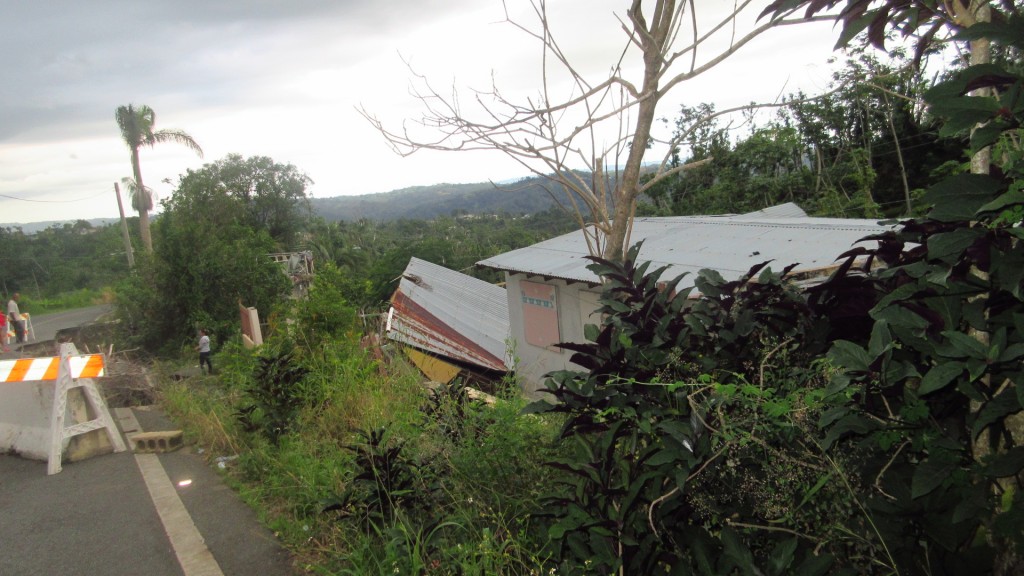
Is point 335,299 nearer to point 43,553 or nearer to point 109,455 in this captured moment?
point 109,455

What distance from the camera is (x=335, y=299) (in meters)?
7.18

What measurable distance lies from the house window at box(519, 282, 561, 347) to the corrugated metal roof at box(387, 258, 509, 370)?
0.83m

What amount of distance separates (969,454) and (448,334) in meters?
14.3

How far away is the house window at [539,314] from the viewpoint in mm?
13267

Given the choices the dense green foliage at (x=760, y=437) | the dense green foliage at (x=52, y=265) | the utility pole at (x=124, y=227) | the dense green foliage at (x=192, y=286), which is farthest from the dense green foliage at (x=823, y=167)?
the dense green foliage at (x=52, y=265)

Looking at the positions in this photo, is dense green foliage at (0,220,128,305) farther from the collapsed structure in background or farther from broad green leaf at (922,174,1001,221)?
broad green leaf at (922,174,1001,221)

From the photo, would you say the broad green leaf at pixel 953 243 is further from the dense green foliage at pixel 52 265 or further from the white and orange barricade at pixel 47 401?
the dense green foliage at pixel 52 265

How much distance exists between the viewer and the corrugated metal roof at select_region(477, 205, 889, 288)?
953 cm

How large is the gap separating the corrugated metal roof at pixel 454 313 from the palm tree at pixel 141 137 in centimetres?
1706

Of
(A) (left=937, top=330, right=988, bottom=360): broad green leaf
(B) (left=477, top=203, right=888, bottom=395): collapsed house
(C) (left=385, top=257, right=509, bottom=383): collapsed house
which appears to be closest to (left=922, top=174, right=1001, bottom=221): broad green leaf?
(A) (left=937, top=330, right=988, bottom=360): broad green leaf

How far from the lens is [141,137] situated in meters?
30.2

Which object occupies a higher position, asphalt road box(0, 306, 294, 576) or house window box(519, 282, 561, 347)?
asphalt road box(0, 306, 294, 576)

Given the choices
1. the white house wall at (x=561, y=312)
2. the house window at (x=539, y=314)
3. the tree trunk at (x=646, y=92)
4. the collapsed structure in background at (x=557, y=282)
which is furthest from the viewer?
the house window at (x=539, y=314)

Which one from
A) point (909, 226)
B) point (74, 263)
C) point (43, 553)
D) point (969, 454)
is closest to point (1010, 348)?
point (969, 454)
